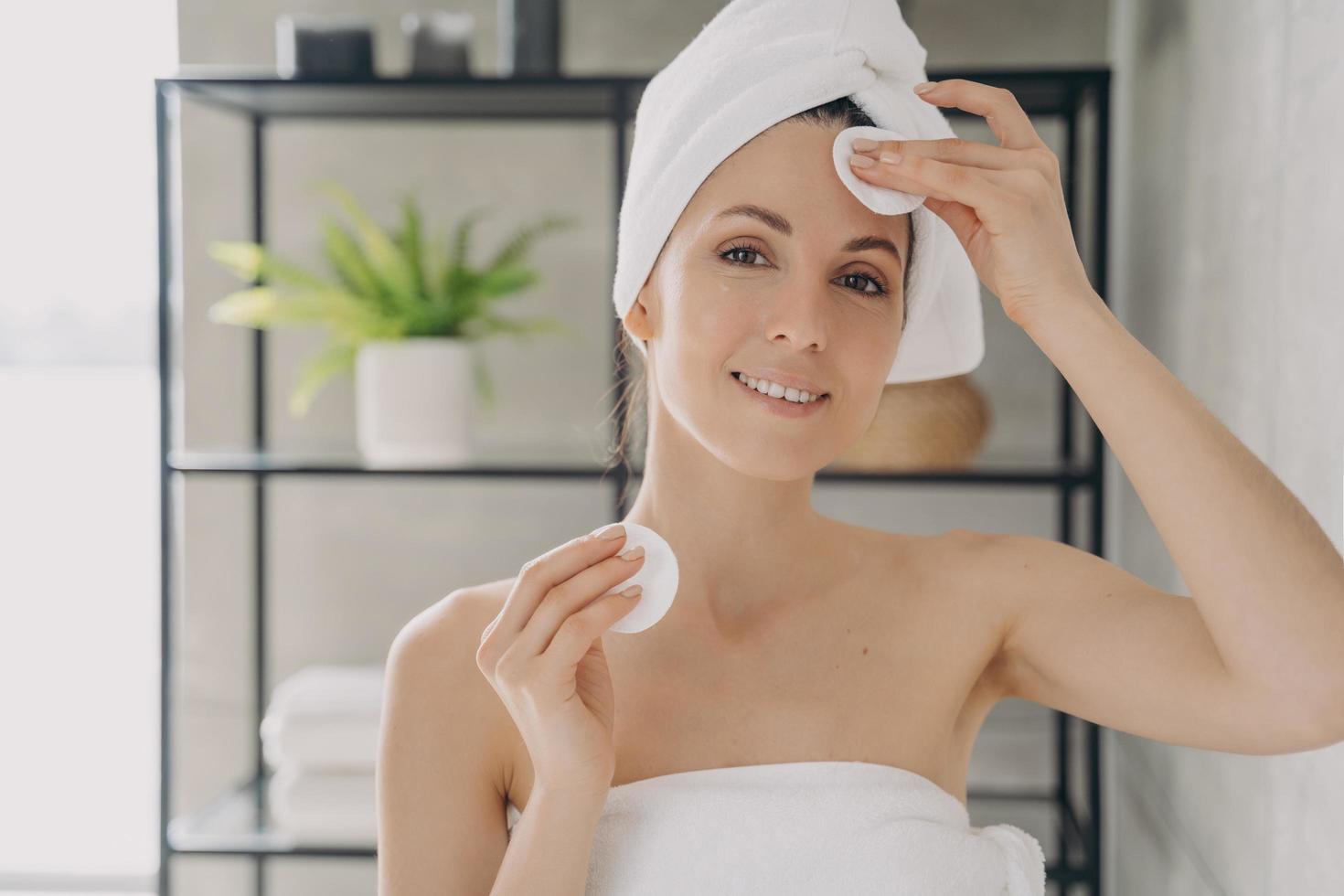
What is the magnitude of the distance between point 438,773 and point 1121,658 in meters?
0.51

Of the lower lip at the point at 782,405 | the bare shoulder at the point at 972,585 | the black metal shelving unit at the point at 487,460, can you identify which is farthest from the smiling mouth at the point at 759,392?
the black metal shelving unit at the point at 487,460

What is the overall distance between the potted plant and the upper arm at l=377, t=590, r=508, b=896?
81 cm

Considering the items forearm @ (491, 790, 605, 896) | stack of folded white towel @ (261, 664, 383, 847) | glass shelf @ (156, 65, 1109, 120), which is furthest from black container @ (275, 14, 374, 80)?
forearm @ (491, 790, 605, 896)

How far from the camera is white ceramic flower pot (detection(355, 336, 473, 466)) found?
5.76 feet

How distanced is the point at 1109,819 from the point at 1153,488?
4.58 ft

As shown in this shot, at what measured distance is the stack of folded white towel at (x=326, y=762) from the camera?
175 centimetres

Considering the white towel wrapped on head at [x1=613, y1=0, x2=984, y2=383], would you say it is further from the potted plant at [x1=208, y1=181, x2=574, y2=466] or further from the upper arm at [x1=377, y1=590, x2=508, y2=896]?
the potted plant at [x1=208, y1=181, x2=574, y2=466]

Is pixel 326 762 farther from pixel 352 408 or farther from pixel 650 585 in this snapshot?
pixel 650 585

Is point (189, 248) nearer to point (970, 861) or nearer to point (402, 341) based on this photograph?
point (402, 341)

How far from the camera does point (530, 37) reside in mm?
1745

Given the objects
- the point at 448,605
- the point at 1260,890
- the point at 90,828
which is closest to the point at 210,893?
the point at 90,828

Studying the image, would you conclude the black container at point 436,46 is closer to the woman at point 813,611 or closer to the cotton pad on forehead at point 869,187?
the woman at point 813,611

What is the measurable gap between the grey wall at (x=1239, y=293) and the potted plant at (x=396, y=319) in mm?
872

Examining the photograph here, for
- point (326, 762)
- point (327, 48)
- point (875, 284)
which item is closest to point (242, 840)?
point (326, 762)
